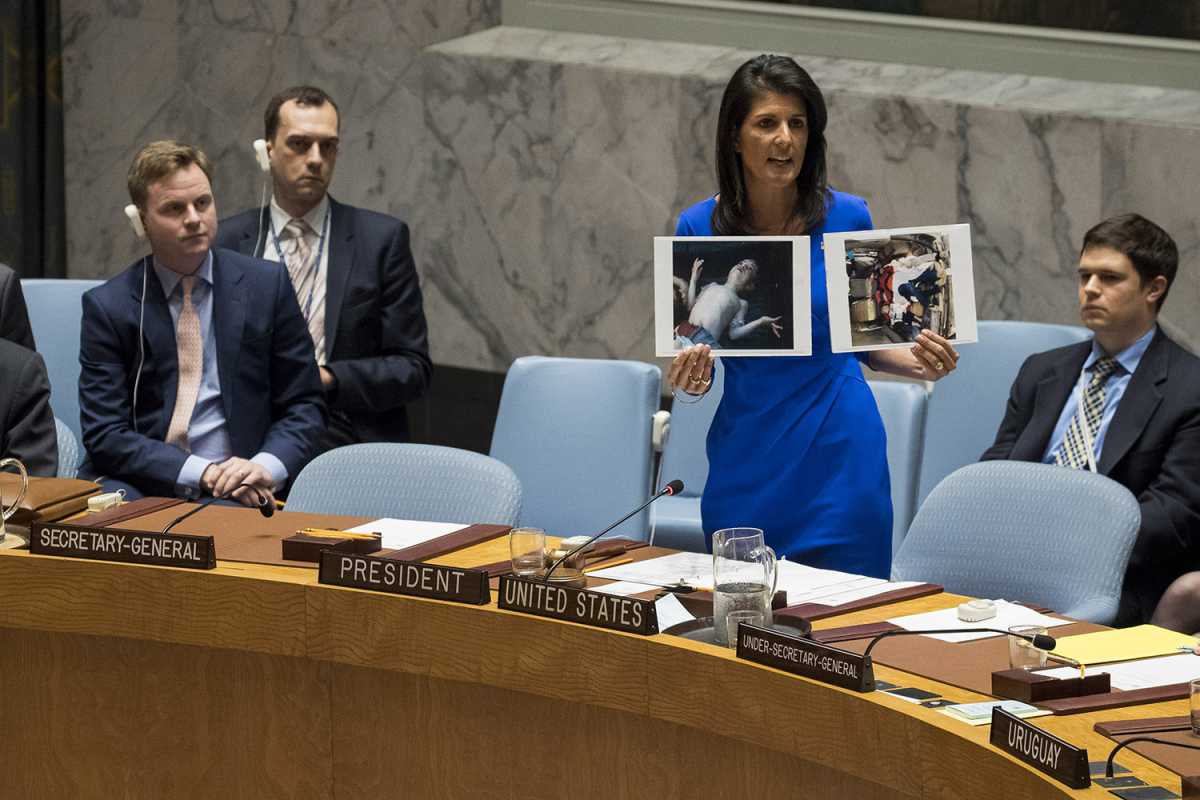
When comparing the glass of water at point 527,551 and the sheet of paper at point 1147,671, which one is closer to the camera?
the sheet of paper at point 1147,671

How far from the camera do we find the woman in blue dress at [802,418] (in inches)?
130

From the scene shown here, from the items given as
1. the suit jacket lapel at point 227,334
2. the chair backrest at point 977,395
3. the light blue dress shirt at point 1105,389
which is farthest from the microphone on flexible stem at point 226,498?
the light blue dress shirt at point 1105,389

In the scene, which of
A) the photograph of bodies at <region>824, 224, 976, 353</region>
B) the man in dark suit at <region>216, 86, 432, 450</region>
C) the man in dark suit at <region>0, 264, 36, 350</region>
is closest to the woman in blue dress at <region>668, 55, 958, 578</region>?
the photograph of bodies at <region>824, 224, 976, 353</region>

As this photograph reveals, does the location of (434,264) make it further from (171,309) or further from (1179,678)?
(1179,678)

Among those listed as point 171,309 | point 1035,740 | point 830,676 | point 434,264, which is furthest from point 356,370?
point 1035,740

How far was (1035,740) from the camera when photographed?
199cm

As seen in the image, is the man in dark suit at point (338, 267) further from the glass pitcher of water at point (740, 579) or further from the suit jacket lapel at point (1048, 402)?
the glass pitcher of water at point (740, 579)

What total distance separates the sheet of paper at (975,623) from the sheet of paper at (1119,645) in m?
0.09

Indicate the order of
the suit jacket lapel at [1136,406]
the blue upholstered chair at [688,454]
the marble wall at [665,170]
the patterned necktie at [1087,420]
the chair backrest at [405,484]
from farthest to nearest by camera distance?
the marble wall at [665,170] < the blue upholstered chair at [688,454] < the patterned necktie at [1087,420] < the suit jacket lapel at [1136,406] < the chair backrest at [405,484]

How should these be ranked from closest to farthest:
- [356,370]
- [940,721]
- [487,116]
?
[940,721] < [356,370] < [487,116]

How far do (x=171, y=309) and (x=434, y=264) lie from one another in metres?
2.43

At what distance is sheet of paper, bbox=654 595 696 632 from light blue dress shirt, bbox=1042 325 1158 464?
5.70 ft

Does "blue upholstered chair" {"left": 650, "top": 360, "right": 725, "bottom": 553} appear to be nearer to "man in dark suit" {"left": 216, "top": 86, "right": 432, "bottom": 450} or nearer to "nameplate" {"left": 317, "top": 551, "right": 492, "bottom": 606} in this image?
"man in dark suit" {"left": 216, "top": 86, "right": 432, "bottom": 450}

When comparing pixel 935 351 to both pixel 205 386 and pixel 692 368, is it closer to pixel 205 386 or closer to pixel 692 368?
pixel 692 368
